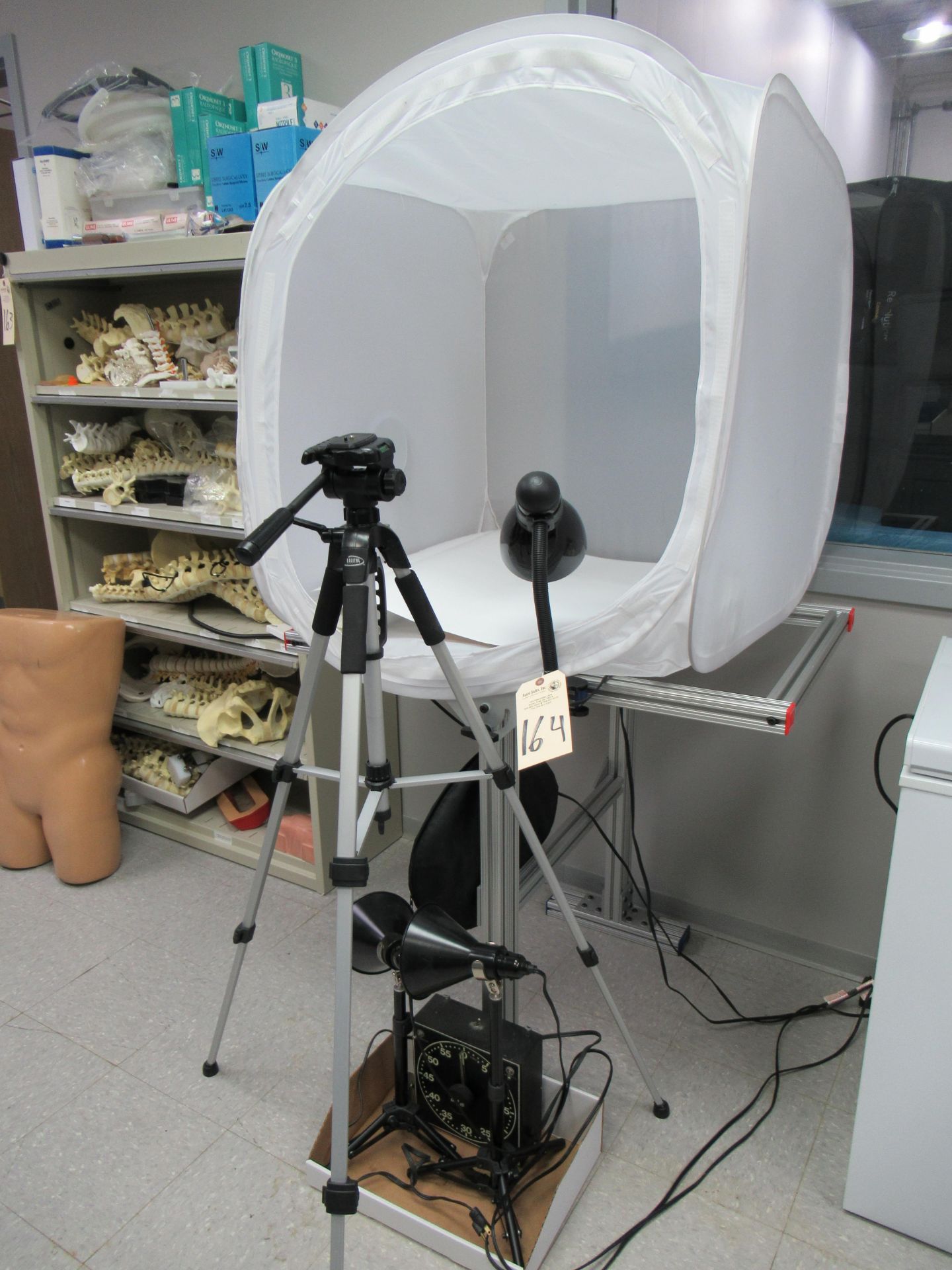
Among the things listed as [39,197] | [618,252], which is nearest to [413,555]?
[618,252]

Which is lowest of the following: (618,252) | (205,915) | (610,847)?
(205,915)

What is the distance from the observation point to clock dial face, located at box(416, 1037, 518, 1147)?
130 cm

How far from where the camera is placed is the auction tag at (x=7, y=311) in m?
2.18

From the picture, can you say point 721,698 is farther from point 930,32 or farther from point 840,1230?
point 930,32

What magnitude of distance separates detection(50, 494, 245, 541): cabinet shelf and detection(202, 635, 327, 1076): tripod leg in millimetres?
732

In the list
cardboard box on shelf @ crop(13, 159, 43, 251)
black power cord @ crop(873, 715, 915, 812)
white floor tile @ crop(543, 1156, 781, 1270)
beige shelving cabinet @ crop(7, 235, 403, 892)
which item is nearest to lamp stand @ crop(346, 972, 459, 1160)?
white floor tile @ crop(543, 1156, 781, 1270)

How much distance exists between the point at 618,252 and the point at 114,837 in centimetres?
183

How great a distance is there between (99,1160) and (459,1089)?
2.11 feet

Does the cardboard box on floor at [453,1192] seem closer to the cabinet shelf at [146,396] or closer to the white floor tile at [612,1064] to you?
the white floor tile at [612,1064]

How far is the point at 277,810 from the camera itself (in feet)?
4.41

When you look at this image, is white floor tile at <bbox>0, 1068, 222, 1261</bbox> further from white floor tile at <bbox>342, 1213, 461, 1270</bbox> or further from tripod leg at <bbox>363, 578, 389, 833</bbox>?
tripod leg at <bbox>363, 578, 389, 833</bbox>

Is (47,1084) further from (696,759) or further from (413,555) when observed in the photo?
(696,759)

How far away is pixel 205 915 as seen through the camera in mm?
A: 2061

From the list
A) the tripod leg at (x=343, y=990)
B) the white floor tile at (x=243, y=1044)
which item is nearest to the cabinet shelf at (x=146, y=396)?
the tripod leg at (x=343, y=990)
